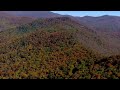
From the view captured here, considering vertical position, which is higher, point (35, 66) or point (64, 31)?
point (64, 31)

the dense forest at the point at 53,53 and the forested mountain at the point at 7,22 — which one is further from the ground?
the forested mountain at the point at 7,22

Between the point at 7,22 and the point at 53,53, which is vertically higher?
the point at 7,22

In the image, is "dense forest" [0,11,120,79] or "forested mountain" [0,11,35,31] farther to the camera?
"forested mountain" [0,11,35,31]

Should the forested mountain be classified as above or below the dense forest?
above

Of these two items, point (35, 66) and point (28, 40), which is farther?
point (28, 40)

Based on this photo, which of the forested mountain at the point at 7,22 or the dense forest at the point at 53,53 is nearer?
the dense forest at the point at 53,53

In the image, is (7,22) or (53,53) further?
(7,22)
